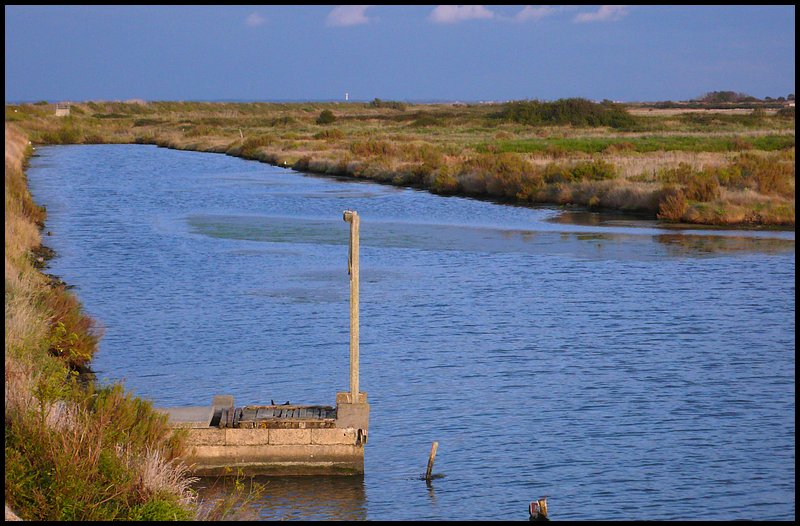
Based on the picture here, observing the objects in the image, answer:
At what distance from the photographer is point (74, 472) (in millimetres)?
8367

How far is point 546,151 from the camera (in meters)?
53.2

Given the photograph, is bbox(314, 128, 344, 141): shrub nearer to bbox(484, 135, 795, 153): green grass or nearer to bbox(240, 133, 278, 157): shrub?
bbox(240, 133, 278, 157): shrub

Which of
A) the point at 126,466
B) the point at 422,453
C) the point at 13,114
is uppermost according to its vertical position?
the point at 13,114

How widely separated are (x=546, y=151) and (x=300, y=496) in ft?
144

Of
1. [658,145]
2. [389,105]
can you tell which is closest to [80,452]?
[658,145]

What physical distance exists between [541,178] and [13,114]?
7068 cm

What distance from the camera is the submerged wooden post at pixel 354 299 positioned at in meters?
11.6

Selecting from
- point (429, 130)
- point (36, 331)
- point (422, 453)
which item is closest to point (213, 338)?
point (36, 331)

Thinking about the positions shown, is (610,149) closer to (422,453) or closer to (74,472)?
(422,453)

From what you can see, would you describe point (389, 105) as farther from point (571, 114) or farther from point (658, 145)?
point (658, 145)

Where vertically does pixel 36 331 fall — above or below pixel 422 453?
above

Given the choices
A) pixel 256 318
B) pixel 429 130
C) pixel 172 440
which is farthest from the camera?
pixel 429 130

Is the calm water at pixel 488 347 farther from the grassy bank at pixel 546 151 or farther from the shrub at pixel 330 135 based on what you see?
the shrub at pixel 330 135

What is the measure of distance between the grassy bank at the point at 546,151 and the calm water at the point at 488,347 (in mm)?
3815
